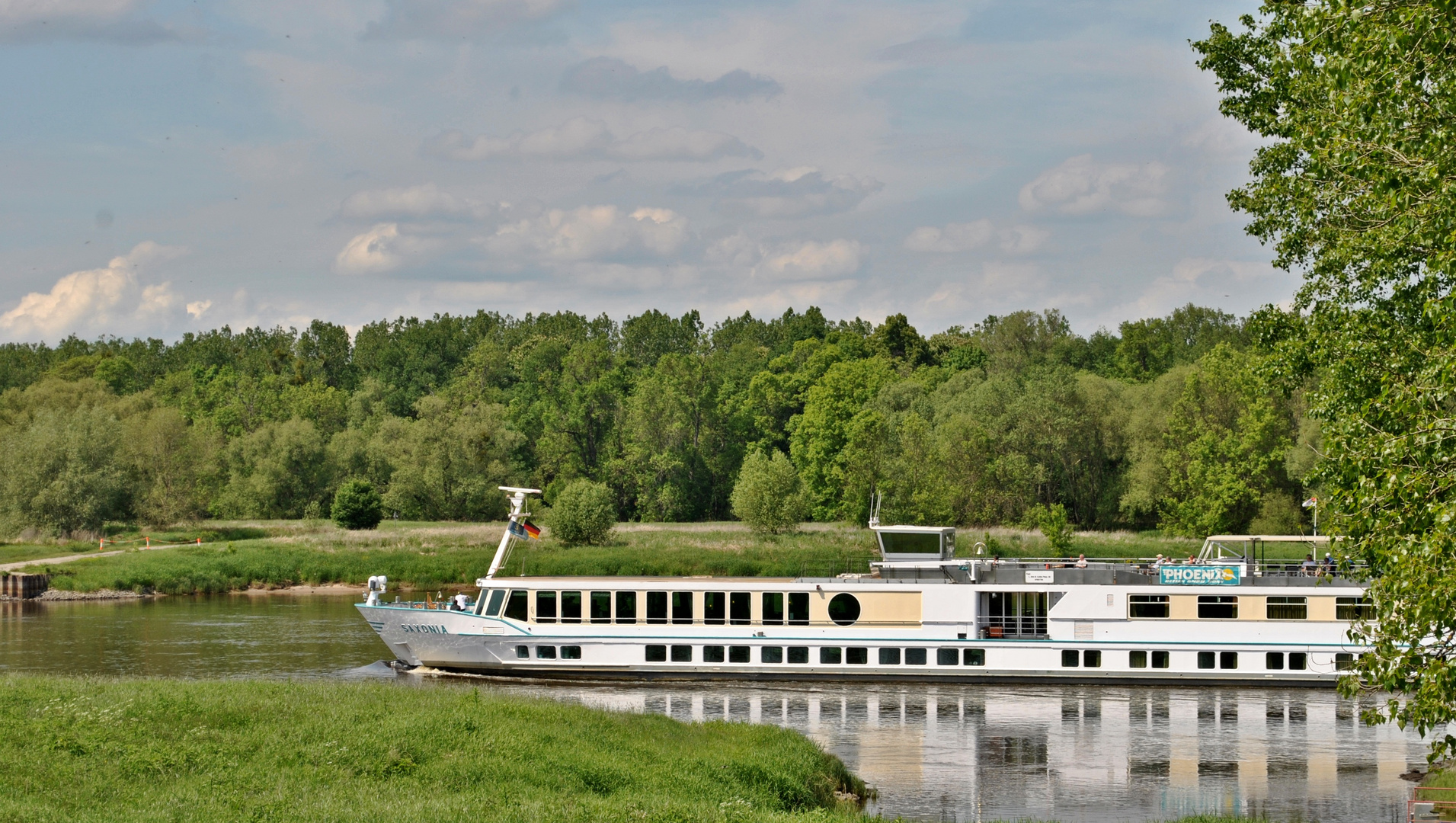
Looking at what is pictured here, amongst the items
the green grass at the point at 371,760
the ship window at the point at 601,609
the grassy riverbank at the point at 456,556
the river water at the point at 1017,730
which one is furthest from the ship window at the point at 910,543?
the grassy riverbank at the point at 456,556

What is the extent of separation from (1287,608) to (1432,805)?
1630cm

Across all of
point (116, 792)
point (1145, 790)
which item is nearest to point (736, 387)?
point (1145, 790)

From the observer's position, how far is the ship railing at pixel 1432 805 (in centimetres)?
1958

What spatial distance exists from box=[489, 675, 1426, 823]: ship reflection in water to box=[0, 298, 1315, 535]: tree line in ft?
99.2

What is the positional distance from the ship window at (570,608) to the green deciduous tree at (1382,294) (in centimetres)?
2123

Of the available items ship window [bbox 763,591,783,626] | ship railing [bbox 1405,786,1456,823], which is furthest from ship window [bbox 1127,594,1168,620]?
ship railing [bbox 1405,786,1456,823]

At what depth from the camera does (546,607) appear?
38312 mm

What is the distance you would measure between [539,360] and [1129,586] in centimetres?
8971

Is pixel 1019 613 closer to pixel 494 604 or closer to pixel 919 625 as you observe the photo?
pixel 919 625

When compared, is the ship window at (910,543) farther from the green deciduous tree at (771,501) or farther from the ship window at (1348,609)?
the green deciduous tree at (771,501)

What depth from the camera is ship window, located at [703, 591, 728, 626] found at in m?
37.8

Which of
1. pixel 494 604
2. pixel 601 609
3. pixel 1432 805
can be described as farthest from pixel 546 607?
pixel 1432 805

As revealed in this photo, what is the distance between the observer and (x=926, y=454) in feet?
264

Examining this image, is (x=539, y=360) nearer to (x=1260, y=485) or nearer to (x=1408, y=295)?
(x=1260, y=485)
